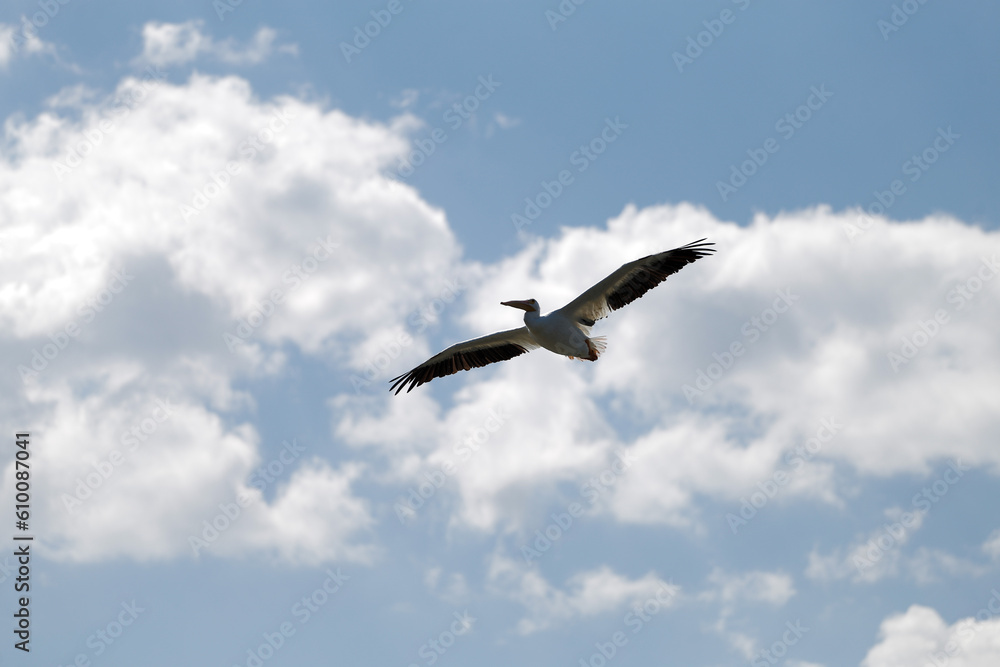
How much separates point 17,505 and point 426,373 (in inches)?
376

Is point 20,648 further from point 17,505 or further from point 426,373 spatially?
point 426,373

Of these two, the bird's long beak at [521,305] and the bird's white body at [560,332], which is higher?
the bird's long beak at [521,305]

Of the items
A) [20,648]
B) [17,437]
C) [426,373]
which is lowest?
[20,648]

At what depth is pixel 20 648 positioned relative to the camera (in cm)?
3033

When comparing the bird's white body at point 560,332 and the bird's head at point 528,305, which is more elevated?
the bird's head at point 528,305

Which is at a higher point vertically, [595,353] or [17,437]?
[17,437]

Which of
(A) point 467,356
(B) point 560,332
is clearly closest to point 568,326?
(B) point 560,332

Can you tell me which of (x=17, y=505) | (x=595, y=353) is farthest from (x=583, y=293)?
(x=17, y=505)

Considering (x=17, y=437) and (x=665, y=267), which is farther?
(x=17, y=437)

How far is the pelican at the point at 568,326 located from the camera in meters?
29.1

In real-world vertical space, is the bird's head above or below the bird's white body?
above

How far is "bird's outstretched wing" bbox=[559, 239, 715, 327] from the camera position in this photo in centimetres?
2900

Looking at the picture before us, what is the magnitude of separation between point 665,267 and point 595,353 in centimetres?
248

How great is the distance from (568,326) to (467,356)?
307 centimetres
